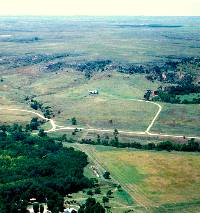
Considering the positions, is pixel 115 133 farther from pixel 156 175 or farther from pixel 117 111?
pixel 156 175

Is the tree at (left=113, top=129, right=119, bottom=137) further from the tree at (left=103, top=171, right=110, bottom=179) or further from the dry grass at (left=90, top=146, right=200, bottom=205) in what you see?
the tree at (left=103, top=171, right=110, bottom=179)

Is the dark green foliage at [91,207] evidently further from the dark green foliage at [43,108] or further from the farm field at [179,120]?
the dark green foliage at [43,108]

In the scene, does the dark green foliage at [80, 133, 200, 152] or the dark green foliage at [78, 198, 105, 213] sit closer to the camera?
the dark green foliage at [78, 198, 105, 213]

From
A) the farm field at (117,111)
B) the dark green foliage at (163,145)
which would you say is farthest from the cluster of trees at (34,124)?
the dark green foliage at (163,145)

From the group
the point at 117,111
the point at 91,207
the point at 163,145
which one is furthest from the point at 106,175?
the point at 117,111

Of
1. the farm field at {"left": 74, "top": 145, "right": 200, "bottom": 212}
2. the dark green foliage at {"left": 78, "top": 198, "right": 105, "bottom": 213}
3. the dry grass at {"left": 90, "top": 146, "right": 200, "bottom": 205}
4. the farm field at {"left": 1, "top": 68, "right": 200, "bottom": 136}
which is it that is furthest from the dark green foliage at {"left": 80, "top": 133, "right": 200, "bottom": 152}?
the dark green foliage at {"left": 78, "top": 198, "right": 105, "bottom": 213}

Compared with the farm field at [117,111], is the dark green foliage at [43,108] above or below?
below
